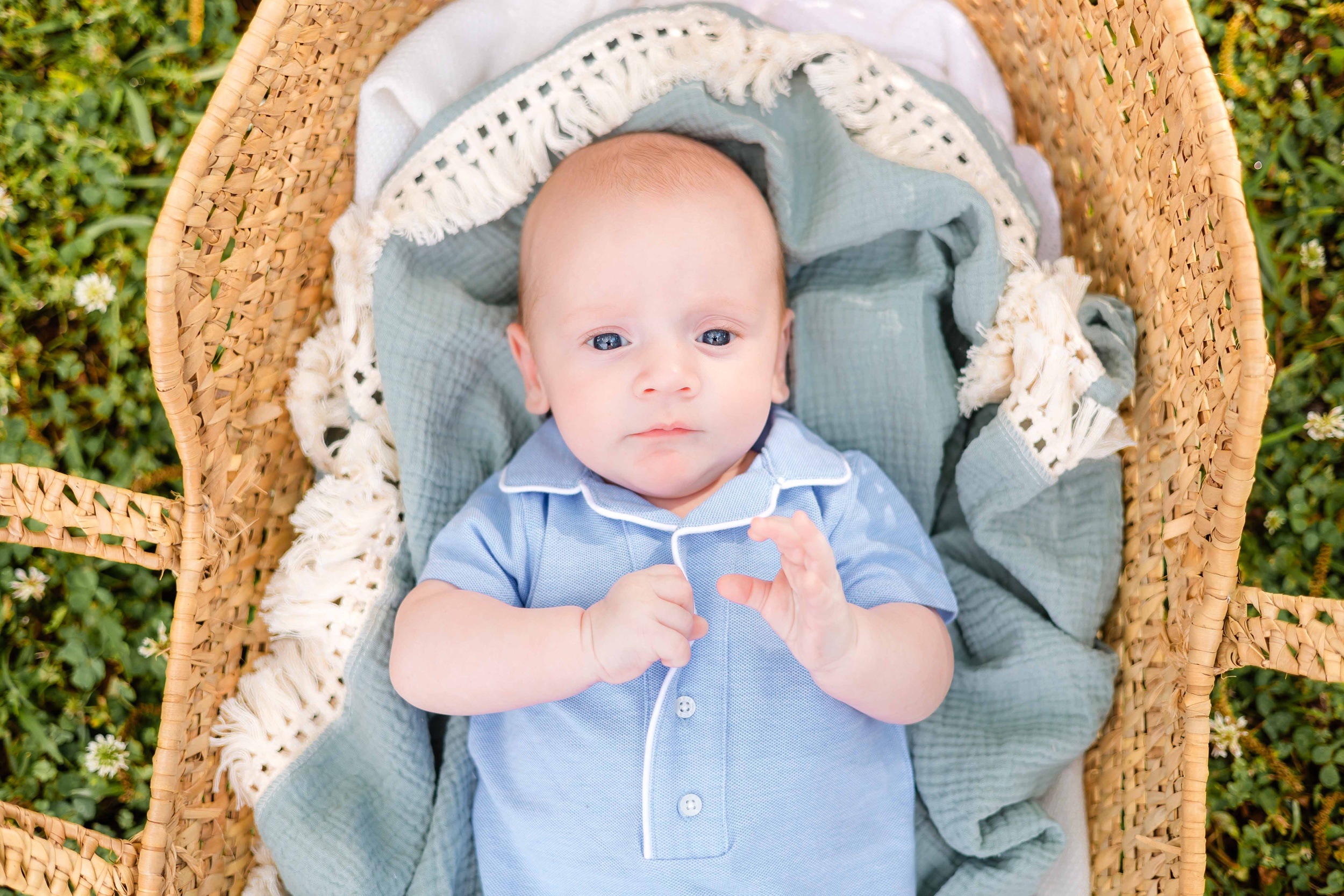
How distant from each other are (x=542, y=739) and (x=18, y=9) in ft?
5.85

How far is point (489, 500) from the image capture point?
1536 mm

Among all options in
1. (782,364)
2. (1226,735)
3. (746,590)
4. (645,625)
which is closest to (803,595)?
(746,590)

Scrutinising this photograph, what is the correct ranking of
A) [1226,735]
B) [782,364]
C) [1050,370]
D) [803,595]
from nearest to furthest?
1. [803,595]
2. [1050,370]
3. [782,364]
4. [1226,735]

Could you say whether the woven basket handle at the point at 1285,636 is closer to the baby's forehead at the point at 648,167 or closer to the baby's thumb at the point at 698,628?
the baby's thumb at the point at 698,628

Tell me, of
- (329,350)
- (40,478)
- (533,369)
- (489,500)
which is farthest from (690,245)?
(40,478)

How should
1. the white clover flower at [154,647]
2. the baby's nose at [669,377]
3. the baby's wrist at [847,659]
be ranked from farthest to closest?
the white clover flower at [154,647]
the baby's nose at [669,377]
the baby's wrist at [847,659]

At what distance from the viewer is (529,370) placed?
61.7 inches

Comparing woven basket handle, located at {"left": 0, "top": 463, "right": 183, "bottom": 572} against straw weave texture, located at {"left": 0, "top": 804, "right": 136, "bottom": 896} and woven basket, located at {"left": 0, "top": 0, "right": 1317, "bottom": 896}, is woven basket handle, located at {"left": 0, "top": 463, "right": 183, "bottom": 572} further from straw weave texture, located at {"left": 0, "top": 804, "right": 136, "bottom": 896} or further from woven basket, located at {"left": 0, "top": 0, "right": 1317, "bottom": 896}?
straw weave texture, located at {"left": 0, "top": 804, "right": 136, "bottom": 896}

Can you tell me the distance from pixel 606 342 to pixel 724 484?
256mm

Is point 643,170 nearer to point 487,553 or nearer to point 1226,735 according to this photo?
point 487,553

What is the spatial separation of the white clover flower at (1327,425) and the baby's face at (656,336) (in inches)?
42.6

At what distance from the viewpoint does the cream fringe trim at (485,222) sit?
1528 millimetres

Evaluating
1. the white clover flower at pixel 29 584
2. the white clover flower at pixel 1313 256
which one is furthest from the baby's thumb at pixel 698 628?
the white clover flower at pixel 1313 256

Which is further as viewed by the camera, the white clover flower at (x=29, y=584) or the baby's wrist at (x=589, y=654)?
the white clover flower at (x=29, y=584)
